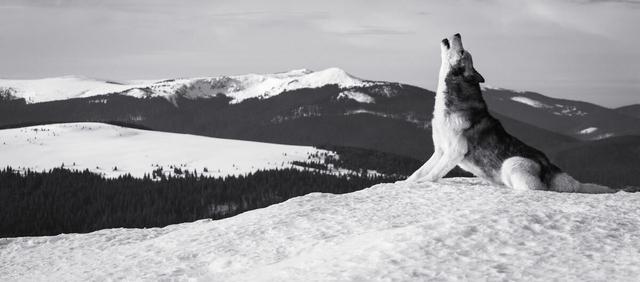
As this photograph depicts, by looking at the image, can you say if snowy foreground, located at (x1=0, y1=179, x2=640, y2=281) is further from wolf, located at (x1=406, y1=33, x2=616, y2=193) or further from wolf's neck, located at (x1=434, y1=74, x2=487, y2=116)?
wolf's neck, located at (x1=434, y1=74, x2=487, y2=116)

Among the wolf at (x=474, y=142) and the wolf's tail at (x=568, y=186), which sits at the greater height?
the wolf at (x=474, y=142)

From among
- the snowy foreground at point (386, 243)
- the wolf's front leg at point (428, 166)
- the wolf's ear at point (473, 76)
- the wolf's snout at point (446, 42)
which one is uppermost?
the wolf's snout at point (446, 42)

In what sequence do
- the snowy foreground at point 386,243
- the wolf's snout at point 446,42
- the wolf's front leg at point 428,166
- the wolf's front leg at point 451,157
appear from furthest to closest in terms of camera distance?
1. the wolf's front leg at point 428,166
2. the wolf's snout at point 446,42
3. the wolf's front leg at point 451,157
4. the snowy foreground at point 386,243

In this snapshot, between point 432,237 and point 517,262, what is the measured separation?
1484mm

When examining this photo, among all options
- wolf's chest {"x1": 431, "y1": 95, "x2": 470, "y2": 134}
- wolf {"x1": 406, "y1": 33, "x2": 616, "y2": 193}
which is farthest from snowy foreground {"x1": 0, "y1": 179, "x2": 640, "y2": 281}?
wolf's chest {"x1": 431, "y1": 95, "x2": 470, "y2": 134}

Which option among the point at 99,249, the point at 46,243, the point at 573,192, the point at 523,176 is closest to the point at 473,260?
the point at 523,176

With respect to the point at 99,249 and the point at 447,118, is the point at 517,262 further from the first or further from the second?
the point at 99,249

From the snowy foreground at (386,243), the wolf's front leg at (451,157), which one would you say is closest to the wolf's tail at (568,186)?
the snowy foreground at (386,243)

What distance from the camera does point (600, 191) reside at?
13680 mm

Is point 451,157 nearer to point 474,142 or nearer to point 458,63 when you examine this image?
point 474,142

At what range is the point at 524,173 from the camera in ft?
42.8

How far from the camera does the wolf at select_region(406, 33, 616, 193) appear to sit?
1307cm

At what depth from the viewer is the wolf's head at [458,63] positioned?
13359 millimetres

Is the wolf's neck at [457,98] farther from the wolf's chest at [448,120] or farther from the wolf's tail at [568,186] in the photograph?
the wolf's tail at [568,186]
